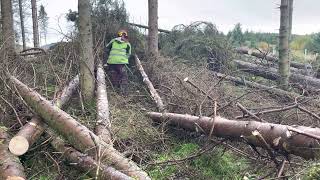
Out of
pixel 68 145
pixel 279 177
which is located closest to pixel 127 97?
pixel 68 145

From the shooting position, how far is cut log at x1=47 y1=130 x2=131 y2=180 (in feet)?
15.8

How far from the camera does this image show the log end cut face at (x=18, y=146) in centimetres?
557

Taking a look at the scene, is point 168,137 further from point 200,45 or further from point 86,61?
point 200,45

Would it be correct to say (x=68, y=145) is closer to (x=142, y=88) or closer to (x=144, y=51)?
(x=142, y=88)

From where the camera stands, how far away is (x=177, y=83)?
361 inches

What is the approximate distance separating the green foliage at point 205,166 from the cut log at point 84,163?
3.01 feet

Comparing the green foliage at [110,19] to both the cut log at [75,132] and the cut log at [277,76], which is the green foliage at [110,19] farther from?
the cut log at [75,132]

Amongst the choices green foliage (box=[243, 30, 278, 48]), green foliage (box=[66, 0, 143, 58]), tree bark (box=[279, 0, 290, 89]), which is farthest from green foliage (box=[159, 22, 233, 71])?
green foliage (box=[243, 30, 278, 48])

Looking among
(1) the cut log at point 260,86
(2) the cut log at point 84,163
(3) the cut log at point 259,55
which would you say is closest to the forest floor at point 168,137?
(2) the cut log at point 84,163

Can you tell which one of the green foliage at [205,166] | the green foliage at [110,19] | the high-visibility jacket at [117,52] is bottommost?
the green foliage at [205,166]

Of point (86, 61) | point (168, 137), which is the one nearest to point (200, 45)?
point (86, 61)

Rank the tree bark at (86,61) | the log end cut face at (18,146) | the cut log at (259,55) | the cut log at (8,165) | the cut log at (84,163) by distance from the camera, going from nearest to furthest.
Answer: the cut log at (84,163)
the cut log at (8,165)
the log end cut face at (18,146)
the tree bark at (86,61)
the cut log at (259,55)

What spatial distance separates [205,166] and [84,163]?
184 centimetres

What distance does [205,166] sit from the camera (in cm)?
630
